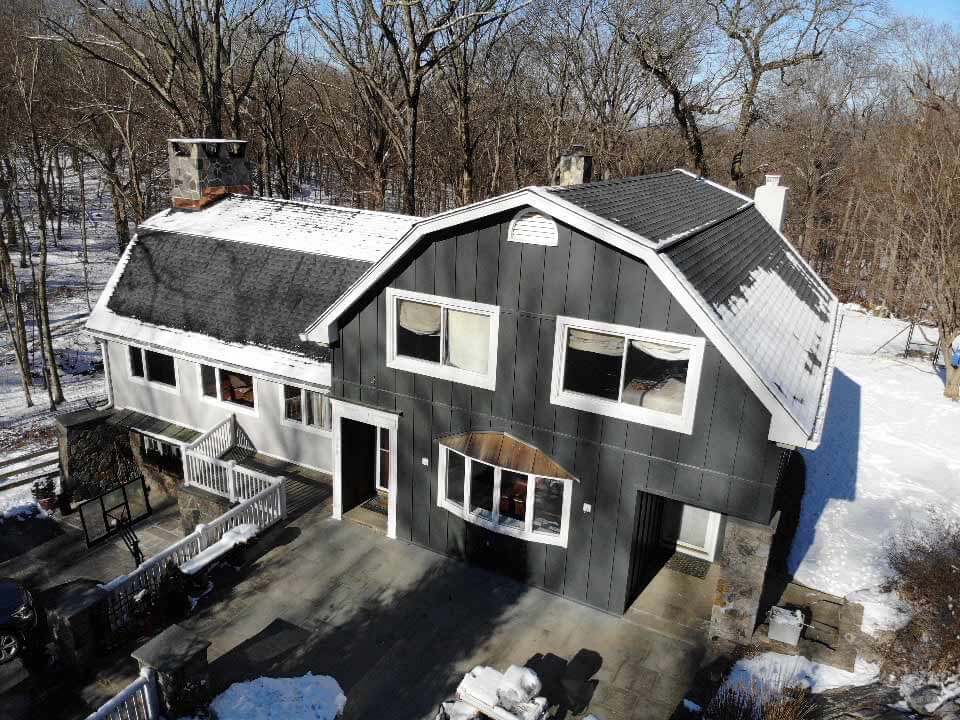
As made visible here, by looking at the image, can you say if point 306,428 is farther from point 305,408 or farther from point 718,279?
point 718,279

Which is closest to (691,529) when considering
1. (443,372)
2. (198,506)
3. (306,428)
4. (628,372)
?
(628,372)

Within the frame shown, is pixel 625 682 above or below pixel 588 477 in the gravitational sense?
below

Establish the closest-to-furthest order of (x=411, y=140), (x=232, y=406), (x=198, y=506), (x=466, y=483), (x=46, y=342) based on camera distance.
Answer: (x=466, y=483)
(x=198, y=506)
(x=232, y=406)
(x=46, y=342)
(x=411, y=140)

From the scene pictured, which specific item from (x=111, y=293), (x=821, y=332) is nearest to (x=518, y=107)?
(x=111, y=293)

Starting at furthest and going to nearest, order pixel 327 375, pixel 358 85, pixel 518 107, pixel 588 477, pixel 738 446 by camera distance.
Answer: pixel 518 107 → pixel 358 85 → pixel 327 375 → pixel 588 477 → pixel 738 446

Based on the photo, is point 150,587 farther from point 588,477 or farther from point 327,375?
point 588,477

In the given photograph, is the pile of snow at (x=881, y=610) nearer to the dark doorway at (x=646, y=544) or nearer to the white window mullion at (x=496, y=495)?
the dark doorway at (x=646, y=544)

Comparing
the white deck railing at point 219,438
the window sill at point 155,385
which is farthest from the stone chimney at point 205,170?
the white deck railing at point 219,438
